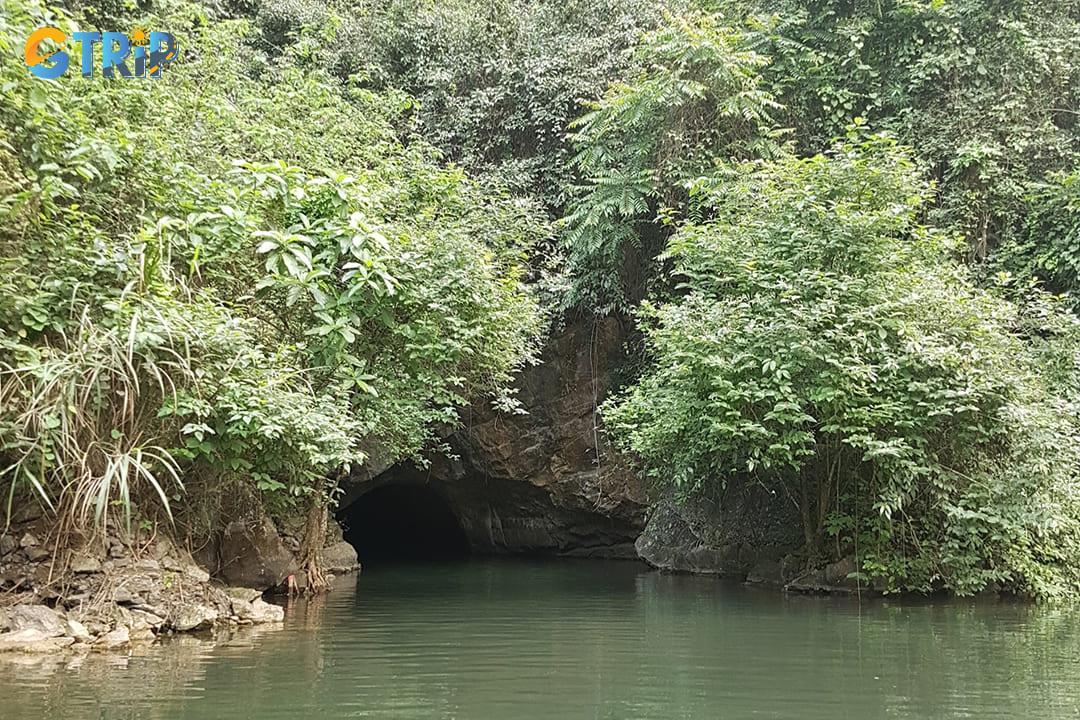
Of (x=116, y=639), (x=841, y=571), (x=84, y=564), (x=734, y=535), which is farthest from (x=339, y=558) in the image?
(x=841, y=571)

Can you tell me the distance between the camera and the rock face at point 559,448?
1485cm

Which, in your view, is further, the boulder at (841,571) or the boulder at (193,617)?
the boulder at (841,571)

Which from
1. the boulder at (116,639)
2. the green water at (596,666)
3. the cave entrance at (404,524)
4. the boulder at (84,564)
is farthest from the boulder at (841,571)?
the cave entrance at (404,524)

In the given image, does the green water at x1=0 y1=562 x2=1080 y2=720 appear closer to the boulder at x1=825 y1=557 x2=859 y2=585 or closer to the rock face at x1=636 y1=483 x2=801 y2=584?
the boulder at x1=825 y1=557 x2=859 y2=585

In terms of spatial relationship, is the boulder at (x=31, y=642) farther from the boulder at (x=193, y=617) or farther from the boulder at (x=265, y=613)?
the boulder at (x=265, y=613)

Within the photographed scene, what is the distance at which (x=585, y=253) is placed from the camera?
13570 millimetres

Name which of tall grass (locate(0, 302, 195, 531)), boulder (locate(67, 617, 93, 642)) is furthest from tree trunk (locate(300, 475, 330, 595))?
boulder (locate(67, 617, 93, 642))

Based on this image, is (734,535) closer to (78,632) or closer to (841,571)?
(841,571)

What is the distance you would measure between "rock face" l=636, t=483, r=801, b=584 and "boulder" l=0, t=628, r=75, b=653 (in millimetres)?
7442

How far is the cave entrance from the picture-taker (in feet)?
60.7

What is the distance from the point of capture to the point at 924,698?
4527 millimetres

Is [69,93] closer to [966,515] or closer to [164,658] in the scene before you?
[164,658]

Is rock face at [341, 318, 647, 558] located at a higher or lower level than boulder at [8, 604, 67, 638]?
higher

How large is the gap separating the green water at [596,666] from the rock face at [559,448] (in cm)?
640
